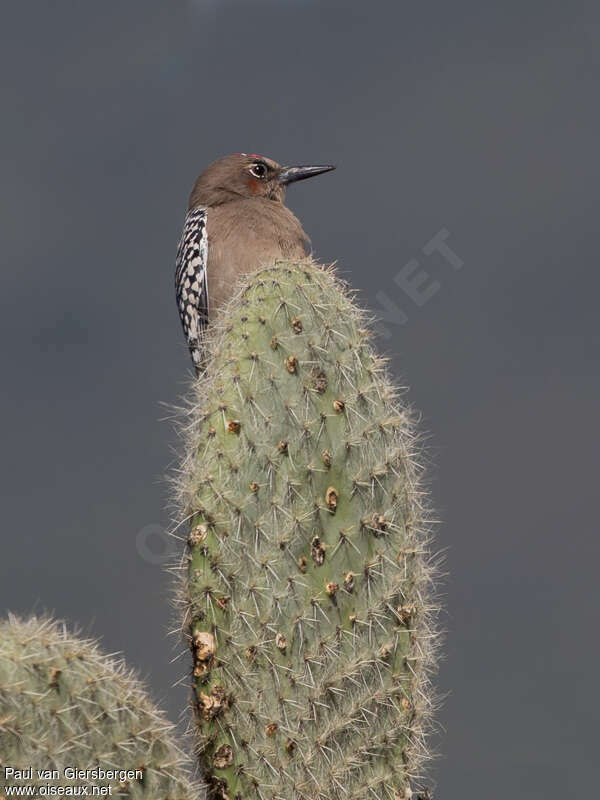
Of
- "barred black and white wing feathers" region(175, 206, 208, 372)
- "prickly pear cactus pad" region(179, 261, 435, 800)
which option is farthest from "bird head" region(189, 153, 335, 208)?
"prickly pear cactus pad" region(179, 261, 435, 800)

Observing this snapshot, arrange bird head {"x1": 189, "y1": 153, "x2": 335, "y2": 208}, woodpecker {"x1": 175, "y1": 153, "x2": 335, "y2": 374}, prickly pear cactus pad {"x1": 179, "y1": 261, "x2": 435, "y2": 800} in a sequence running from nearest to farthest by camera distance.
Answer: prickly pear cactus pad {"x1": 179, "y1": 261, "x2": 435, "y2": 800} < woodpecker {"x1": 175, "y1": 153, "x2": 335, "y2": 374} < bird head {"x1": 189, "y1": 153, "x2": 335, "y2": 208}

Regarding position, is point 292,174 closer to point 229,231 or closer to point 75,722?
point 229,231

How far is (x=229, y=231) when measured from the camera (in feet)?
20.0

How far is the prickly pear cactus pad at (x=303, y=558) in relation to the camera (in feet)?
11.6

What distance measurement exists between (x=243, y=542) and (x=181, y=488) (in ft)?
0.79

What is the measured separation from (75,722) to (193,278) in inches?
141

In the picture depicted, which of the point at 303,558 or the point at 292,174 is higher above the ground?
the point at 292,174

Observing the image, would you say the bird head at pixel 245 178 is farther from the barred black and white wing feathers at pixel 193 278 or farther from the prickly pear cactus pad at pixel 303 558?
the prickly pear cactus pad at pixel 303 558

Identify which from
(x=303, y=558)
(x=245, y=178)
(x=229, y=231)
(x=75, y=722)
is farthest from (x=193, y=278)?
(x=75, y=722)

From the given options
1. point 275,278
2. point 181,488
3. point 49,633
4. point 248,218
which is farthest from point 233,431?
point 248,218

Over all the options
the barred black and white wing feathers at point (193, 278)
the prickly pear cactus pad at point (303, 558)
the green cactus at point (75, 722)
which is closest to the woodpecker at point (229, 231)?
the barred black and white wing feathers at point (193, 278)

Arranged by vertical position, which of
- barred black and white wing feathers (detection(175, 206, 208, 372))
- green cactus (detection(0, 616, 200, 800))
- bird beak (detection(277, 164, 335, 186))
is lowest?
green cactus (detection(0, 616, 200, 800))

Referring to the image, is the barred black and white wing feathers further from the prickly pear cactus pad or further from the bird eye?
the prickly pear cactus pad

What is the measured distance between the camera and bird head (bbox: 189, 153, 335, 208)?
256 inches
